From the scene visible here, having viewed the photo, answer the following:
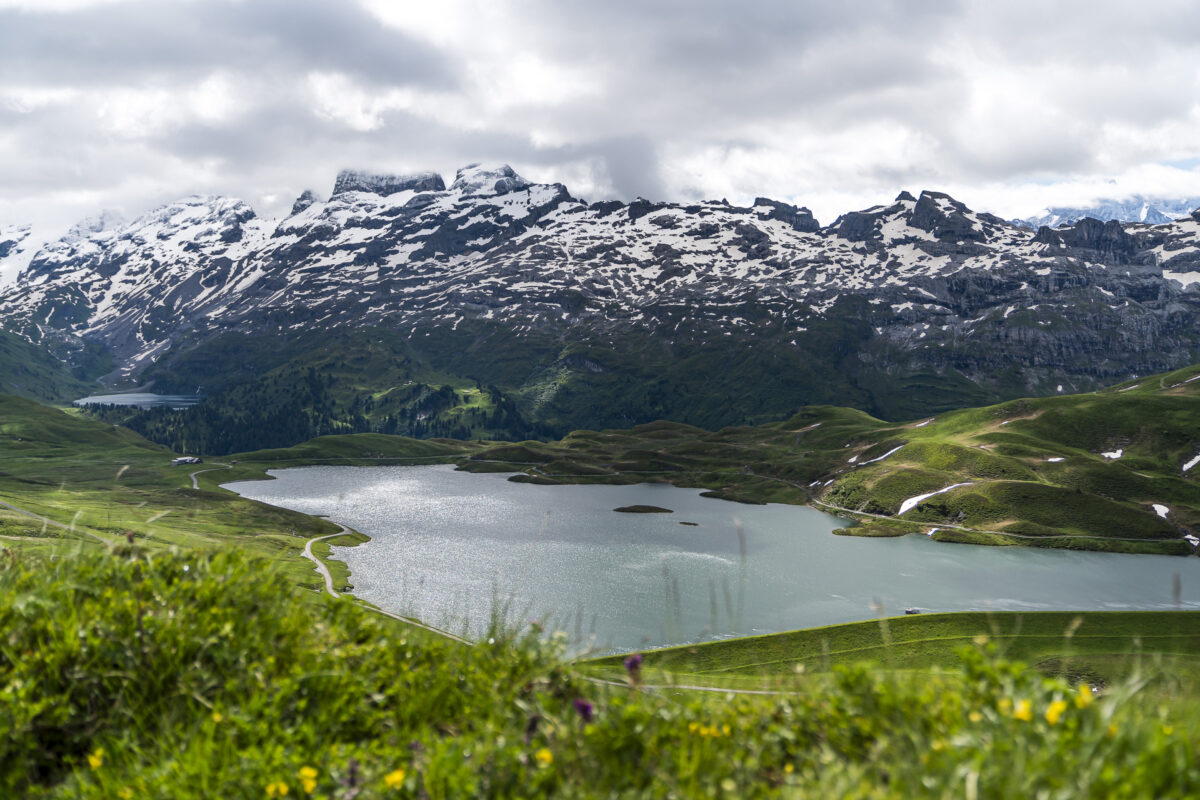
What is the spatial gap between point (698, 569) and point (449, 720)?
10942 cm

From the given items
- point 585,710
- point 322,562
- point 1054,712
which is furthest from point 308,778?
point 322,562

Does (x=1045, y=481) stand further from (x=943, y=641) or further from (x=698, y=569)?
(x=943, y=641)

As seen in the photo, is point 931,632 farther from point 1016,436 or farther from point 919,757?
point 1016,436

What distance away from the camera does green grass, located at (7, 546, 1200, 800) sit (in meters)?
4.44

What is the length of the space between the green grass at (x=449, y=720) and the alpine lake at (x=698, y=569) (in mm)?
61129

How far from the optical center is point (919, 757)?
15.0 feet

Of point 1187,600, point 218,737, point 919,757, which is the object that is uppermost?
point 919,757

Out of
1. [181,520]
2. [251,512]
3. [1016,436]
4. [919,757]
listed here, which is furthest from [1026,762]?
[1016,436]

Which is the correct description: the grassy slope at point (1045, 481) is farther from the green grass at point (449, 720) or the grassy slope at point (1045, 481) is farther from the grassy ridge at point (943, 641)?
the green grass at point (449, 720)

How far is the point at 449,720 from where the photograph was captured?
6.09 meters

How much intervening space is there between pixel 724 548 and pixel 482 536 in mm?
46636

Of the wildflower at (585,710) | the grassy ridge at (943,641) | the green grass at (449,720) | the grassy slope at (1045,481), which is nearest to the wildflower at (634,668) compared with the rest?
the green grass at (449,720)

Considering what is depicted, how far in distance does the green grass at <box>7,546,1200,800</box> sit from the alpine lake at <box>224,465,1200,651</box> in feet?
201

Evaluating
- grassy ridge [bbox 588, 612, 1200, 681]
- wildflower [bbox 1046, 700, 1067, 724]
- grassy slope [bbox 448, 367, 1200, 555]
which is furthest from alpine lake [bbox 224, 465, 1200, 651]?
wildflower [bbox 1046, 700, 1067, 724]
